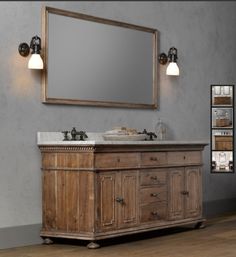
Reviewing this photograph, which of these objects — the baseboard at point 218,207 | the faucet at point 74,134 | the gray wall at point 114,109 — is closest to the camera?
the gray wall at point 114,109

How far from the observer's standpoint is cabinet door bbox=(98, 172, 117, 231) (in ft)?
16.5

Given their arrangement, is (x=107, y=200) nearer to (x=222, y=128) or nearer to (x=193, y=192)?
(x=193, y=192)

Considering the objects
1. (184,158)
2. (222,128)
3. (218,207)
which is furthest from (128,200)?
(222,128)

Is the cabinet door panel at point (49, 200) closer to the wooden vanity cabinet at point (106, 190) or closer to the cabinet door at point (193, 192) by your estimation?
the wooden vanity cabinet at point (106, 190)

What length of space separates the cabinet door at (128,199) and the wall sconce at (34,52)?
113 centimetres

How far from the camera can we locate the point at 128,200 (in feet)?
17.4

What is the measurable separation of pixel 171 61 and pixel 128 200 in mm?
1880

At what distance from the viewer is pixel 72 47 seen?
5.63m

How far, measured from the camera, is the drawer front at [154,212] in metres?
5.44

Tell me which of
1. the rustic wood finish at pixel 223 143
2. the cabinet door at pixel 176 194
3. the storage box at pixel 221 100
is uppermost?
the storage box at pixel 221 100

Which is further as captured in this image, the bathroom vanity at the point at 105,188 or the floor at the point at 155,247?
the bathroom vanity at the point at 105,188

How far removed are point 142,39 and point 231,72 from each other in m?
1.80

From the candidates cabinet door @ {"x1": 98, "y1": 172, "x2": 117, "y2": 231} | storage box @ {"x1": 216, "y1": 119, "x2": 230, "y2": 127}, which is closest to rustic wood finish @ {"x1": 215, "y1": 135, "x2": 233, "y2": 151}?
storage box @ {"x1": 216, "y1": 119, "x2": 230, "y2": 127}

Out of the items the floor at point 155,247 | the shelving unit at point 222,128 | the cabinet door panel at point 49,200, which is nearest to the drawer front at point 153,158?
the floor at point 155,247
